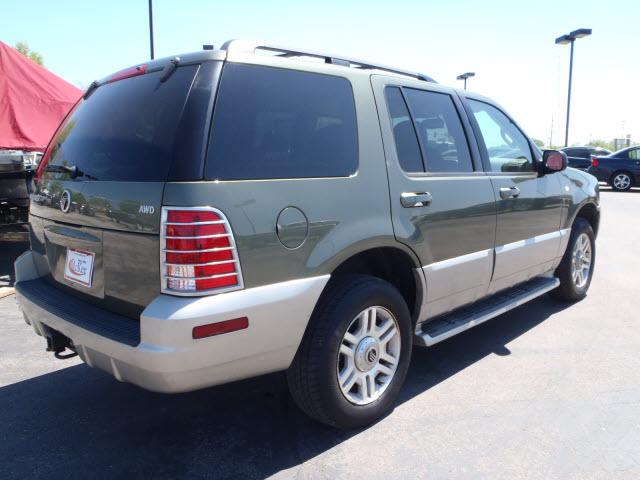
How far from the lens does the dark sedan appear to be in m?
18.3

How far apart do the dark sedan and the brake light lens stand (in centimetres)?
1892

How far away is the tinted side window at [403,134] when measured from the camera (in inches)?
121

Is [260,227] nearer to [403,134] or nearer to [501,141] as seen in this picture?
[403,134]

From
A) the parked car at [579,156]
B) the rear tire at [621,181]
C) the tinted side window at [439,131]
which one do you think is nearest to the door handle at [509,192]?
the tinted side window at [439,131]

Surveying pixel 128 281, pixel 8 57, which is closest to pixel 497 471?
pixel 128 281

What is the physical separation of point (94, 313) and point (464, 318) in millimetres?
2308

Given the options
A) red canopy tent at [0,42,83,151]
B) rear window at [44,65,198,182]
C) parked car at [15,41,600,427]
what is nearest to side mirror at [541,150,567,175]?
parked car at [15,41,600,427]

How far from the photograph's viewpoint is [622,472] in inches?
97.7

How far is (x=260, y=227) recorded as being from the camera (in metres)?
2.29

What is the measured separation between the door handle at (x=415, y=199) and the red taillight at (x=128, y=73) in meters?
1.51

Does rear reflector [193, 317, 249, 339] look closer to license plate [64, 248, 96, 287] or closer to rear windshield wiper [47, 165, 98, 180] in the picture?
license plate [64, 248, 96, 287]

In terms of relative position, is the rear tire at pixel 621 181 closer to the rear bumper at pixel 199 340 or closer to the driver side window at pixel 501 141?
the driver side window at pixel 501 141

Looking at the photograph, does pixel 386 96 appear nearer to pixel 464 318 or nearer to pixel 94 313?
pixel 464 318

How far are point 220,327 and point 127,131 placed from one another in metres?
1.08
